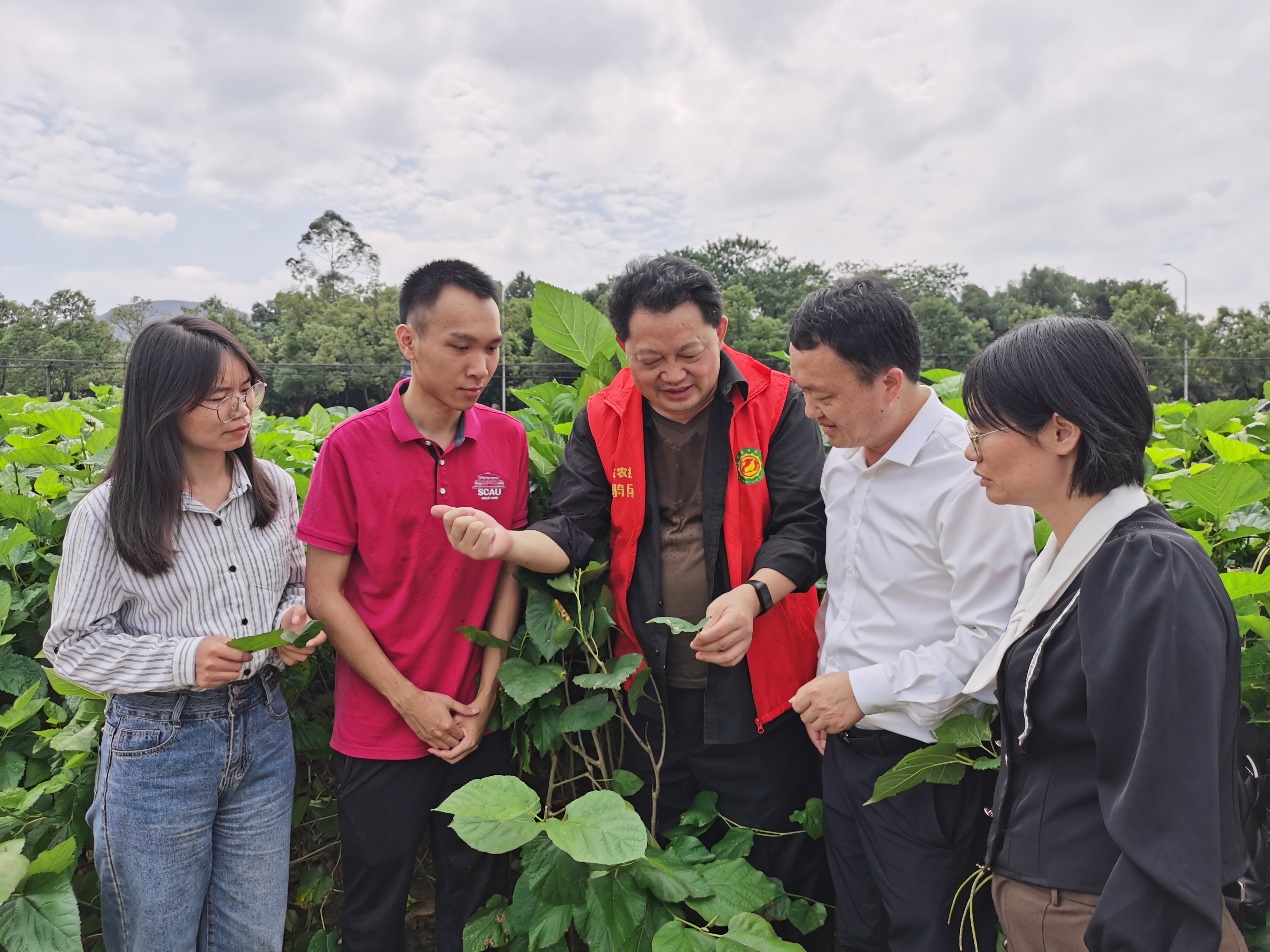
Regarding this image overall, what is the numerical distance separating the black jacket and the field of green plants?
32cm

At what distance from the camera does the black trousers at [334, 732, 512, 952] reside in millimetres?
2113

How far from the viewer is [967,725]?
65.3 inches

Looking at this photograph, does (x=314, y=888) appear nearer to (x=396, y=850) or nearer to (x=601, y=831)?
(x=396, y=850)

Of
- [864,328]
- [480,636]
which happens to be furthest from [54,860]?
[864,328]

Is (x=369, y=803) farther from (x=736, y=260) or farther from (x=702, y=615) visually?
(x=736, y=260)

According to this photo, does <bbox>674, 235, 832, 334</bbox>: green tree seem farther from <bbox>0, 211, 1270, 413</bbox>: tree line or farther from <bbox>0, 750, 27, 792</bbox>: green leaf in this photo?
<bbox>0, 750, 27, 792</bbox>: green leaf

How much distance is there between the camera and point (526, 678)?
1.99m

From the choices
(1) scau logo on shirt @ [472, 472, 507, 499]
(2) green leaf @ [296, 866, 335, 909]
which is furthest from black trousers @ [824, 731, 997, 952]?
(2) green leaf @ [296, 866, 335, 909]

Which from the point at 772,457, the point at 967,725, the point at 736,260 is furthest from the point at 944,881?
the point at 736,260

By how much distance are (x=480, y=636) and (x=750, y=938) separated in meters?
0.88

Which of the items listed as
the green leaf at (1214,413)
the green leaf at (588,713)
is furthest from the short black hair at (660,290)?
the green leaf at (1214,413)

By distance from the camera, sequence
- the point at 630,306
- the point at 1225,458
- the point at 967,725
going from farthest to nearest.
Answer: the point at 1225,458
the point at 630,306
the point at 967,725

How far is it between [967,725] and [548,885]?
0.90 meters

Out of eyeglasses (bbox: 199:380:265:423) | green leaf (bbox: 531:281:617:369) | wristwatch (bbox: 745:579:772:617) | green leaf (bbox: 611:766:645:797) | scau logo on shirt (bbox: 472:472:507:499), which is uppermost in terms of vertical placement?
green leaf (bbox: 531:281:617:369)
